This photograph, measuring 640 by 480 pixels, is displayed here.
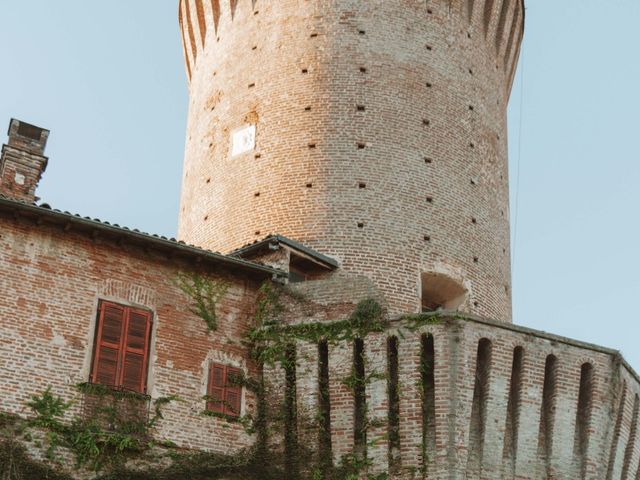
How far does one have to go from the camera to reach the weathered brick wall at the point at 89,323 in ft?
53.8

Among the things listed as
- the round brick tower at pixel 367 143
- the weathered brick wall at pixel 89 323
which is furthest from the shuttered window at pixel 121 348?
the round brick tower at pixel 367 143

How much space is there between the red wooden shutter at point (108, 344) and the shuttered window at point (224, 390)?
4.88 feet

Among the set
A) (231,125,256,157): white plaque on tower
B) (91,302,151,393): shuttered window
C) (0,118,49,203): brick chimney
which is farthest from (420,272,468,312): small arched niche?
(0,118,49,203): brick chimney

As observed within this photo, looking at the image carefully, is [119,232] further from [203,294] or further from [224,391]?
[224,391]

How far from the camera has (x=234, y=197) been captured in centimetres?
2166

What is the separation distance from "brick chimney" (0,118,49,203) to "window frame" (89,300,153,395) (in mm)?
2723

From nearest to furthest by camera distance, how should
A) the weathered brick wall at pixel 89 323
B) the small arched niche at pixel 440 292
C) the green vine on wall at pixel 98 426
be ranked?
the green vine on wall at pixel 98 426, the weathered brick wall at pixel 89 323, the small arched niche at pixel 440 292

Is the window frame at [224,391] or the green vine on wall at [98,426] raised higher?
the window frame at [224,391]

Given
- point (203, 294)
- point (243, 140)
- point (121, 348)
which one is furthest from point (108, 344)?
point (243, 140)

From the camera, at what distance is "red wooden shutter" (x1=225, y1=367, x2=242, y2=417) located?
17766 mm

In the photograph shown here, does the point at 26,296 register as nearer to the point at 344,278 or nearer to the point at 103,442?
the point at 103,442

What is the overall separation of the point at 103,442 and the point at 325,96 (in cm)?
834

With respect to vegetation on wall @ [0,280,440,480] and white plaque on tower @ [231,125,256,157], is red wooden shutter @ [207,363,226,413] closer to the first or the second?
vegetation on wall @ [0,280,440,480]

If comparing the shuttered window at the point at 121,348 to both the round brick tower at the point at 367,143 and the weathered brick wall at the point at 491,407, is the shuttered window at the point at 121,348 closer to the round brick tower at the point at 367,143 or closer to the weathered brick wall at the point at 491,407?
the weathered brick wall at the point at 491,407
